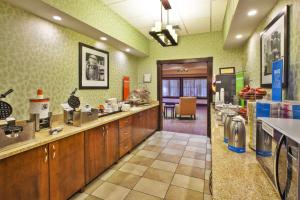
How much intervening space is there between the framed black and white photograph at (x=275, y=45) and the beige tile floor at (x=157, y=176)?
1.62 meters

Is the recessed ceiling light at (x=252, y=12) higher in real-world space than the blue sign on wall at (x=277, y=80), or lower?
higher

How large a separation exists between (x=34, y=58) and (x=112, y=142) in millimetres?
1621

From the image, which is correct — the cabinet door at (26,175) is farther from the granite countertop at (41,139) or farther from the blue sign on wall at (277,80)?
the blue sign on wall at (277,80)

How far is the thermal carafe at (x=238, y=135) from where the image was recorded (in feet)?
3.78

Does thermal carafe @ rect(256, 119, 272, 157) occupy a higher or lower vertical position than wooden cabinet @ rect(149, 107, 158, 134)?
higher

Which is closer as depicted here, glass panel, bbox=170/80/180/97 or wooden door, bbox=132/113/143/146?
wooden door, bbox=132/113/143/146

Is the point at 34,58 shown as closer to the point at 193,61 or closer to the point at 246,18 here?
the point at 246,18

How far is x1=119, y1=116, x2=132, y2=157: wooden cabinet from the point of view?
2890 mm

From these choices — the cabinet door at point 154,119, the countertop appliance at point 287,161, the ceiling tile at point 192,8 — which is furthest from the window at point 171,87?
the countertop appliance at point 287,161

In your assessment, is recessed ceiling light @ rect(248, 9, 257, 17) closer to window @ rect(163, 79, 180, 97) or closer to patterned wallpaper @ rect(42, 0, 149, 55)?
patterned wallpaper @ rect(42, 0, 149, 55)

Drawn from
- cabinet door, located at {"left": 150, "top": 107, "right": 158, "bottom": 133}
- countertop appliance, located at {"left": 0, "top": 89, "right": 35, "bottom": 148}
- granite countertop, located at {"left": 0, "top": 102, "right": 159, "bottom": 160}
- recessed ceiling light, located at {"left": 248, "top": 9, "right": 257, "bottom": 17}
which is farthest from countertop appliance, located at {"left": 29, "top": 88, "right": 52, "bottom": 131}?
cabinet door, located at {"left": 150, "top": 107, "right": 158, "bottom": 133}

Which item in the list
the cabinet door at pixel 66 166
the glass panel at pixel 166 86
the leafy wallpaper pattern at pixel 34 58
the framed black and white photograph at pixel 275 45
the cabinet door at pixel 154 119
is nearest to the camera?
the framed black and white photograph at pixel 275 45

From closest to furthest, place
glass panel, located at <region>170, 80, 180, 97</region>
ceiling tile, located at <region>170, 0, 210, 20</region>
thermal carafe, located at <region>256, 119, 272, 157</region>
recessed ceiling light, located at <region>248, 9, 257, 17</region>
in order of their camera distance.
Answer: thermal carafe, located at <region>256, 119, 272, 157</region>
recessed ceiling light, located at <region>248, 9, 257, 17</region>
ceiling tile, located at <region>170, 0, 210, 20</region>
glass panel, located at <region>170, 80, 180, 97</region>

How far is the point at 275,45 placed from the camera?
70.0 inches
